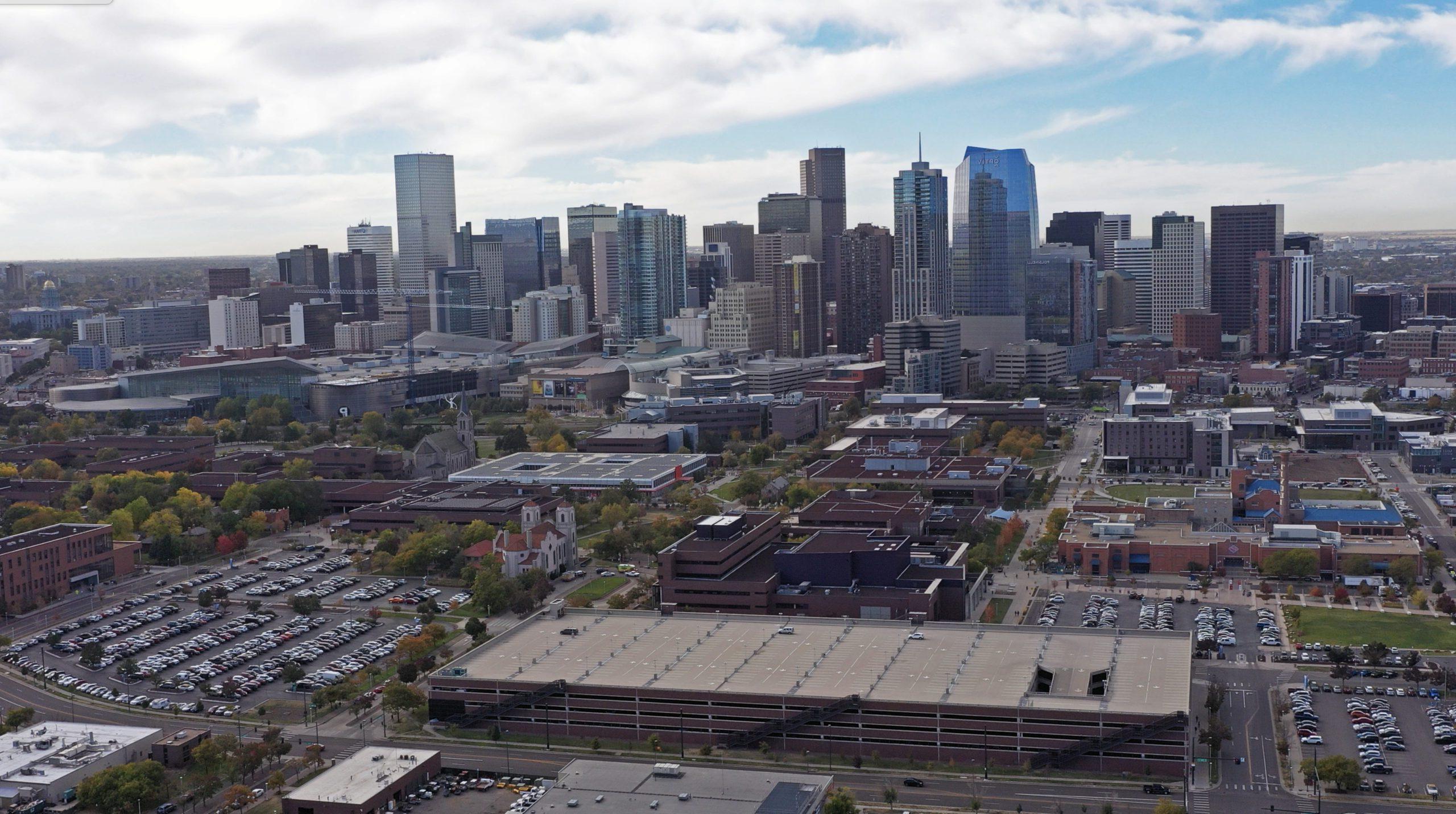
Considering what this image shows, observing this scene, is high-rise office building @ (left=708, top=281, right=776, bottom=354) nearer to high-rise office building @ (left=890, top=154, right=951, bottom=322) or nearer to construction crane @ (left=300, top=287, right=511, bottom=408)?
high-rise office building @ (left=890, top=154, right=951, bottom=322)

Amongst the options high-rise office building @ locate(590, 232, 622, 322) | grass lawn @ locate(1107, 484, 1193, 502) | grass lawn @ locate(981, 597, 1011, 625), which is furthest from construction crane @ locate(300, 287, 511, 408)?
grass lawn @ locate(981, 597, 1011, 625)

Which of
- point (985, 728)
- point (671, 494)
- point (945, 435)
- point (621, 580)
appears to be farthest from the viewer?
point (945, 435)

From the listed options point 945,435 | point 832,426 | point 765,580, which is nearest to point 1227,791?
point 765,580

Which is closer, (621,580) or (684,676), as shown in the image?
(684,676)

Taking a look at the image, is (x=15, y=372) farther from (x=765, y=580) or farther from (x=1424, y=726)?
(x=1424, y=726)

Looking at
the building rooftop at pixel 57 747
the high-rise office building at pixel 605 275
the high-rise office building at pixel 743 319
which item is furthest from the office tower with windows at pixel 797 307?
the building rooftop at pixel 57 747

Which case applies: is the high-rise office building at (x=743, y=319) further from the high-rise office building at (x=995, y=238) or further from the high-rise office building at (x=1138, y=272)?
the high-rise office building at (x=1138, y=272)

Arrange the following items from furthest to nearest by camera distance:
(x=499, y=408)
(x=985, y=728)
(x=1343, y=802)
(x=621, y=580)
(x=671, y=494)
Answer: (x=499, y=408)
(x=671, y=494)
(x=621, y=580)
(x=985, y=728)
(x=1343, y=802)
